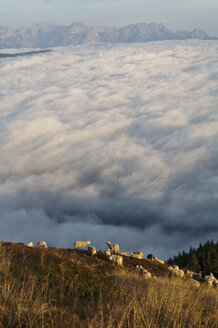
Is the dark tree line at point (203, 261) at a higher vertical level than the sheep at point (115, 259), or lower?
higher

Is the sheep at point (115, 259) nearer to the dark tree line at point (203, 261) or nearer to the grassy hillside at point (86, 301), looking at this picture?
the grassy hillside at point (86, 301)

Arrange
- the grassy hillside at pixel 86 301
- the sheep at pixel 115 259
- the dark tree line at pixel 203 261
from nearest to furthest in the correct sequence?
the grassy hillside at pixel 86 301
the sheep at pixel 115 259
the dark tree line at pixel 203 261

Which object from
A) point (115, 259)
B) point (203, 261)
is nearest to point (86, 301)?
point (115, 259)

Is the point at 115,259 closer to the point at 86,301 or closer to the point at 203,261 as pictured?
the point at 86,301

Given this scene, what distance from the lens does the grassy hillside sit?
9.10 meters

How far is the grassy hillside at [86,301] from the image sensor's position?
29.9 feet

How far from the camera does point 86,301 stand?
41.2ft

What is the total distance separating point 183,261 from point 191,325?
295 ft

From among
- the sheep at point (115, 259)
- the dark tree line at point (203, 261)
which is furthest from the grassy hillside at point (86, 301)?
the dark tree line at point (203, 261)

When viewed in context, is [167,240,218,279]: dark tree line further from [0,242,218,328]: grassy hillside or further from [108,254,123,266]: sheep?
[0,242,218,328]: grassy hillside

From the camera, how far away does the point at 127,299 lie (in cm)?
1283

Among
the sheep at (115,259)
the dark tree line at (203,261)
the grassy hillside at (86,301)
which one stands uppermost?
the dark tree line at (203,261)

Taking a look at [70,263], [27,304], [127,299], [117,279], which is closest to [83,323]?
[27,304]

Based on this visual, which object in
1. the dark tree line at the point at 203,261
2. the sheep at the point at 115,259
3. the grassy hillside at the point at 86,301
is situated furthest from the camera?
the dark tree line at the point at 203,261
